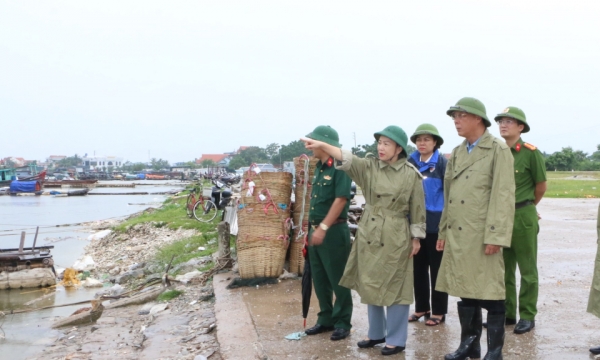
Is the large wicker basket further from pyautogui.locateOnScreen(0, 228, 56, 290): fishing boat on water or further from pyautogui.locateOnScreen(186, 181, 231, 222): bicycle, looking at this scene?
pyautogui.locateOnScreen(186, 181, 231, 222): bicycle

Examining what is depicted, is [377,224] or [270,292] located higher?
[377,224]

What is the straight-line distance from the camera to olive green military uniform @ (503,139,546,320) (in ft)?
15.6

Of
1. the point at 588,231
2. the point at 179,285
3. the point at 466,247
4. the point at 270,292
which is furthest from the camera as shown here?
the point at 588,231

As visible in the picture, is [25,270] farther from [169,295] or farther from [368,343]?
[368,343]

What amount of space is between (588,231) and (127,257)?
10890 millimetres

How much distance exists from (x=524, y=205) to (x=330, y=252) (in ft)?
5.36

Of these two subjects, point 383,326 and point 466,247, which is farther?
point 383,326

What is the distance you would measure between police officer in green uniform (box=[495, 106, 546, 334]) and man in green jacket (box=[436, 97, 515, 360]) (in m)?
0.80

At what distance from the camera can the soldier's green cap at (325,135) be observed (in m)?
4.69

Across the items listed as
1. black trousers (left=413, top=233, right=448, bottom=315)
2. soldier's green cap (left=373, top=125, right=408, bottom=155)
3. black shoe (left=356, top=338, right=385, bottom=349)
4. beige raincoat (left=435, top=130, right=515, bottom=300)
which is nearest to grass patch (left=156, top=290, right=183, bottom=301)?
black trousers (left=413, top=233, right=448, bottom=315)

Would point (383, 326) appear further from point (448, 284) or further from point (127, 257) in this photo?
point (127, 257)

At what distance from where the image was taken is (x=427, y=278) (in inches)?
207

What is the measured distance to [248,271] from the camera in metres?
7.03

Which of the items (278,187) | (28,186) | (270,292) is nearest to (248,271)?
(270,292)
